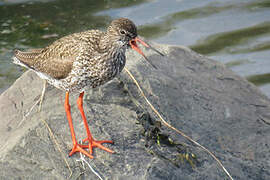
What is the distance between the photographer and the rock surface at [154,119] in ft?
16.3

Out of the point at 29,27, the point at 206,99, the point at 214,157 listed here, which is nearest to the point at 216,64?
the point at 206,99

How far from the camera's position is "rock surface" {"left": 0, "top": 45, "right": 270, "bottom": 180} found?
196 inches

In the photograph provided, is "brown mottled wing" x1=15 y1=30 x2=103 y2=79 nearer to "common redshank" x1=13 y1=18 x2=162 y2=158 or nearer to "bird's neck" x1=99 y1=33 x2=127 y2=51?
"common redshank" x1=13 y1=18 x2=162 y2=158

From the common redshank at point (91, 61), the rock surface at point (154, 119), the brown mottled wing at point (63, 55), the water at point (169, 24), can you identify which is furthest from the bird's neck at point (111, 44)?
the water at point (169, 24)

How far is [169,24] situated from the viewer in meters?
10.4

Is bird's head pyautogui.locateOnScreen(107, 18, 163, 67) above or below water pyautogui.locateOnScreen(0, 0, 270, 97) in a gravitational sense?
above

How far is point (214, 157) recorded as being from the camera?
5.25 m

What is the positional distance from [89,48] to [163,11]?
563 cm

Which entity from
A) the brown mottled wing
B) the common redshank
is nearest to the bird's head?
the common redshank

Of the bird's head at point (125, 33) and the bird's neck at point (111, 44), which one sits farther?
the bird's neck at point (111, 44)

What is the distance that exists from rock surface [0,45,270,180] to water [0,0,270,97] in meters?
2.64

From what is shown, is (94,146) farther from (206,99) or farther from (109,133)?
(206,99)

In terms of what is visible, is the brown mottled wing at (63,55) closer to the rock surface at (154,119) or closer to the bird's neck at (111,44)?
the bird's neck at (111,44)

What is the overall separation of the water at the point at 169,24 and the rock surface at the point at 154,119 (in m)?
2.64
